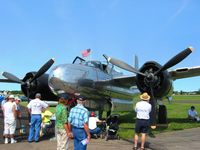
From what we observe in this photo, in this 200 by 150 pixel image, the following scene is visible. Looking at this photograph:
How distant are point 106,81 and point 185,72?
403cm

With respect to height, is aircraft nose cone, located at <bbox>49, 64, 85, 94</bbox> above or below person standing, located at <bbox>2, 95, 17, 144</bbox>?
above

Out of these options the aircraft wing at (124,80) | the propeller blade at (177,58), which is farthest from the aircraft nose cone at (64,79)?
the aircraft wing at (124,80)

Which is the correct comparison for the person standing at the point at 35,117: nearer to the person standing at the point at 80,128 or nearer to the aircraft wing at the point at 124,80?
the person standing at the point at 80,128

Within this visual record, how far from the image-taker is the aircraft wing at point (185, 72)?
656 inches

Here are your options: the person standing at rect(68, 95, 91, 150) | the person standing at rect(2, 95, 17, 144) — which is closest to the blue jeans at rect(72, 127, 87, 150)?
the person standing at rect(68, 95, 91, 150)

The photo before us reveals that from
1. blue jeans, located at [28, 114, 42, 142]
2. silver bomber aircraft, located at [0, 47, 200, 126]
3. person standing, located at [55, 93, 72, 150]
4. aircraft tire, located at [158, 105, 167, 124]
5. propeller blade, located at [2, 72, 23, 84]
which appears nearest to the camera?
person standing, located at [55, 93, 72, 150]

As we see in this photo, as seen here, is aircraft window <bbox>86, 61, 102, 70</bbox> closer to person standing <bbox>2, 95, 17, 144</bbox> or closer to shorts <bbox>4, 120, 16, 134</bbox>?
person standing <bbox>2, 95, 17, 144</bbox>

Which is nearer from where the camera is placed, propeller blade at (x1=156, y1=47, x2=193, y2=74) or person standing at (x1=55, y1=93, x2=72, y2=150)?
person standing at (x1=55, y1=93, x2=72, y2=150)

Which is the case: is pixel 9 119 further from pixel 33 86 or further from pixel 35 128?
pixel 33 86

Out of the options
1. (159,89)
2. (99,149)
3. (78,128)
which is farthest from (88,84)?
(78,128)

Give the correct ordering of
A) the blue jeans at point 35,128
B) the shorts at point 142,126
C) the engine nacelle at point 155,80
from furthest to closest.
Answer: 1. the engine nacelle at point 155,80
2. the blue jeans at point 35,128
3. the shorts at point 142,126

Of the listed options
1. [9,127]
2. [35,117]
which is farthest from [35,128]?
[9,127]

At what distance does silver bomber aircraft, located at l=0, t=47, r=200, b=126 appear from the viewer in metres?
15.5

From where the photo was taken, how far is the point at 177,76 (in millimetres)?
18734
